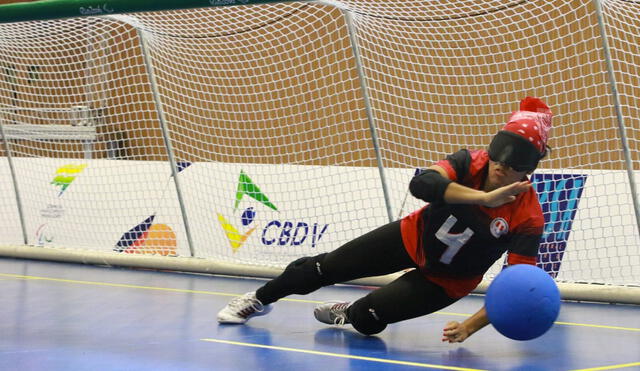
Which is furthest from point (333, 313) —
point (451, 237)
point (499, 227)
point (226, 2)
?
point (226, 2)

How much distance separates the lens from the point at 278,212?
9.08 metres

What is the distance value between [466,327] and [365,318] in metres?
0.70

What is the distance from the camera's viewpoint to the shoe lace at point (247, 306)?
20.1 ft

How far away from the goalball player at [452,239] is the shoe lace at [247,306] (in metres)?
0.06

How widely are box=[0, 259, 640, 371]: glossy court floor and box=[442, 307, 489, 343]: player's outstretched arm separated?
4.0 inches

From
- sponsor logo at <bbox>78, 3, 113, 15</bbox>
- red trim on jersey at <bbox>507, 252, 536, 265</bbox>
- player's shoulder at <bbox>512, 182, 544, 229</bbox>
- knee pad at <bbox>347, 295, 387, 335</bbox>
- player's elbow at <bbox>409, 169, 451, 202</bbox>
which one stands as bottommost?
knee pad at <bbox>347, 295, 387, 335</bbox>

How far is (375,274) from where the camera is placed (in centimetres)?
575

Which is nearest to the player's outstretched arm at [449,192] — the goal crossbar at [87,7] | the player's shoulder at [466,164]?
the player's shoulder at [466,164]

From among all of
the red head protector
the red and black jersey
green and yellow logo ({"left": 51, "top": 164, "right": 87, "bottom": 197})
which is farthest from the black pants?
green and yellow logo ({"left": 51, "top": 164, "right": 87, "bottom": 197})

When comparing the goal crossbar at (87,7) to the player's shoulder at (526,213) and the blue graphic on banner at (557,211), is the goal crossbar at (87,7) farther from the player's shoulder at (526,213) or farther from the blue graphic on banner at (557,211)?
the blue graphic on banner at (557,211)

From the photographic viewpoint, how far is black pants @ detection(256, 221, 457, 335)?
5.57m

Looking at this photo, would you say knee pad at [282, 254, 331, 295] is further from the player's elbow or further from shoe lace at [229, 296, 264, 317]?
the player's elbow

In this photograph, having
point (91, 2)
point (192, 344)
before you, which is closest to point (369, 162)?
point (91, 2)

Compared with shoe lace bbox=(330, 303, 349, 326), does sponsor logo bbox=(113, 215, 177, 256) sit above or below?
below
